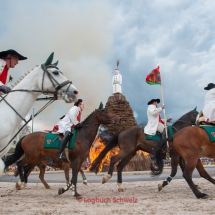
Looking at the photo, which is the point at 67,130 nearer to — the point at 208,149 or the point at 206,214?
the point at 208,149

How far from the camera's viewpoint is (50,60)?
5012mm

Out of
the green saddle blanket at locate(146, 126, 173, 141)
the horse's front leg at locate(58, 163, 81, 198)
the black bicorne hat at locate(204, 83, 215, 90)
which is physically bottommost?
the horse's front leg at locate(58, 163, 81, 198)

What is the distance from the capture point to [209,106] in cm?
755

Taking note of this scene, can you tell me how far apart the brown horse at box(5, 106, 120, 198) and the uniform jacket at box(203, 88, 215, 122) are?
2792 millimetres

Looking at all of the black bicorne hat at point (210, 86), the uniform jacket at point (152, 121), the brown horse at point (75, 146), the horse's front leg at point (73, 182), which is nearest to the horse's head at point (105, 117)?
the brown horse at point (75, 146)

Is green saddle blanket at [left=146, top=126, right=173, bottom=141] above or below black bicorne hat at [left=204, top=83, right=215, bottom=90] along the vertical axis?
below

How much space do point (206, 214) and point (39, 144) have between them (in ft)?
19.6

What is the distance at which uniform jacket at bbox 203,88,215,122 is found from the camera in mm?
7480

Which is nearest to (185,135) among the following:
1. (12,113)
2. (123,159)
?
→ (123,159)

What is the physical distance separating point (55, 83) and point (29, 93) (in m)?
0.49

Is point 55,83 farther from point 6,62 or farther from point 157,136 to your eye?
point 157,136

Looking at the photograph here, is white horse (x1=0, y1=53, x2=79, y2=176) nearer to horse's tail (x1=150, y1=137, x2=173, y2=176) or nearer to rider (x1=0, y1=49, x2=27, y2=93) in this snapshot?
rider (x1=0, y1=49, x2=27, y2=93)

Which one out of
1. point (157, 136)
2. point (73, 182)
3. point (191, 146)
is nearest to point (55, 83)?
point (73, 182)

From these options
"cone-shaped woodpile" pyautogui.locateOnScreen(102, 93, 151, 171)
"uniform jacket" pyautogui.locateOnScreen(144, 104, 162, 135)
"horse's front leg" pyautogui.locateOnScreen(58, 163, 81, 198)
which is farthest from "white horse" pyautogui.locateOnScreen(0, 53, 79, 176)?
"cone-shaped woodpile" pyautogui.locateOnScreen(102, 93, 151, 171)
